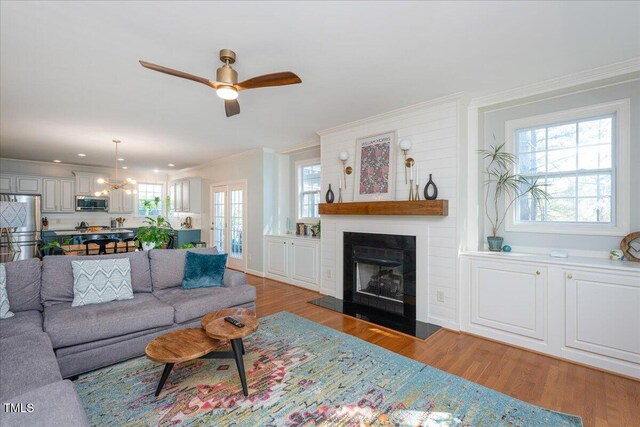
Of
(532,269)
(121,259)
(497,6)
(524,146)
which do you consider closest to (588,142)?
(524,146)

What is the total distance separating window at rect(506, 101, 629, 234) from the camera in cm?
277

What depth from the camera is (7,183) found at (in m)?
6.74

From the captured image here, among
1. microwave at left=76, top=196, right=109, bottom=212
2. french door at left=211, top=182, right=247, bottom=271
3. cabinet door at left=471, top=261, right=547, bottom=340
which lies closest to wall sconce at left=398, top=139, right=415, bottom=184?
cabinet door at left=471, top=261, right=547, bottom=340

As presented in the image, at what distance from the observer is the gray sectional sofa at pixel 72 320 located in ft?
5.24

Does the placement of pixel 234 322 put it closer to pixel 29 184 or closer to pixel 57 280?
pixel 57 280

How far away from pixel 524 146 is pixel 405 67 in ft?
5.84

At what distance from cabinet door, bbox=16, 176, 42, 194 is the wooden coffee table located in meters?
7.67

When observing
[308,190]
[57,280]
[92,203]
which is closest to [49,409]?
[57,280]

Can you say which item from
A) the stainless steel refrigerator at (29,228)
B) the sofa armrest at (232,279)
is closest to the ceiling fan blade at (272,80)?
the sofa armrest at (232,279)

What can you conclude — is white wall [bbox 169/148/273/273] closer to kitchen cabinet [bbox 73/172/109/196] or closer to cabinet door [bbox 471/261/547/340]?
kitchen cabinet [bbox 73/172/109/196]

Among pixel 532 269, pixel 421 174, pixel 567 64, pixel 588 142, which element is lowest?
pixel 532 269

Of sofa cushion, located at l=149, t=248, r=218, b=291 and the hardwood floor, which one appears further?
sofa cushion, located at l=149, t=248, r=218, b=291

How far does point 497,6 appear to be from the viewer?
6.16 ft

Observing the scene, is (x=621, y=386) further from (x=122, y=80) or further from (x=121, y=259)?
(x=122, y=80)
